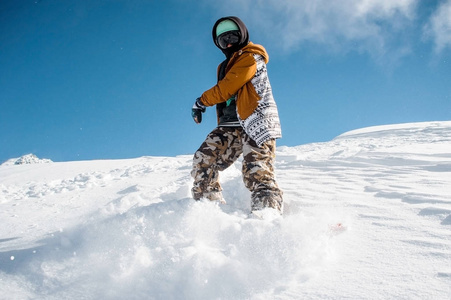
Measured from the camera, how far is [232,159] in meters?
2.64

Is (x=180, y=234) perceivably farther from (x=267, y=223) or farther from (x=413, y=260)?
(x=413, y=260)

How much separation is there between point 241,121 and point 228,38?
29.5 inches

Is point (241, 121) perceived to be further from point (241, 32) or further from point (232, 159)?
point (241, 32)

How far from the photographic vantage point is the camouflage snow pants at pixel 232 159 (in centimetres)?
214

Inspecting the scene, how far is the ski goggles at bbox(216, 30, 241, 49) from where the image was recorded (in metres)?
2.49

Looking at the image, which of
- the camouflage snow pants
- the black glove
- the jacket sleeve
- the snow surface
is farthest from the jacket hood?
the snow surface

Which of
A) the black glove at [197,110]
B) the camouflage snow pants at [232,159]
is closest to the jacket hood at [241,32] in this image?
the black glove at [197,110]

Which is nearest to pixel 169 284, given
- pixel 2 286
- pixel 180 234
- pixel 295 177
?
pixel 180 234

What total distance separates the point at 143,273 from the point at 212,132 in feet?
4.89

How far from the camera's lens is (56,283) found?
4.59ft

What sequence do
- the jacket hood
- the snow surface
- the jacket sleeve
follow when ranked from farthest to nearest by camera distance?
the jacket hood → the jacket sleeve → the snow surface

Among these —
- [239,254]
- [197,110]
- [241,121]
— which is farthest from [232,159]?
[239,254]

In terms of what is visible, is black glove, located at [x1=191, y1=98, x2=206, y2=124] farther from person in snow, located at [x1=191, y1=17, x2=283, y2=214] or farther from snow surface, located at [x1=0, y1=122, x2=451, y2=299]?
snow surface, located at [x1=0, y1=122, x2=451, y2=299]

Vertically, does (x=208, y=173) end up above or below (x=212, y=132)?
below
